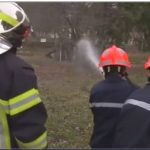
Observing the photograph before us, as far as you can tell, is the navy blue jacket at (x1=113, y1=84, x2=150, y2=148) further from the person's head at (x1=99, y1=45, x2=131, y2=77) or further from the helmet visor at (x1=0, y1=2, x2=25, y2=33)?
the helmet visor at (x1=0, y1=2, x2=25, y2=33)

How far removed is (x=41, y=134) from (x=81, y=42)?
651 centimetres

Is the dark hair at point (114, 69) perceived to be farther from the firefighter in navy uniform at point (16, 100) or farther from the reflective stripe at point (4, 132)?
the reflective stripe at point (4, 132)

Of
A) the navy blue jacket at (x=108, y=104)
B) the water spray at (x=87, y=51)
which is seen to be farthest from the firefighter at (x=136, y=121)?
the water spray at (x=87, y=51)

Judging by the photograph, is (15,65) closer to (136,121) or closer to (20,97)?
(20,97)

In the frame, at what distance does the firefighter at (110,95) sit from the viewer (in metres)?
3.68

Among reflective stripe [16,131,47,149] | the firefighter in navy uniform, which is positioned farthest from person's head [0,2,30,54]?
reflective stripe [16,131,47,149]

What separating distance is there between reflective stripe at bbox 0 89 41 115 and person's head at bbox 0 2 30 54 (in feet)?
0.87

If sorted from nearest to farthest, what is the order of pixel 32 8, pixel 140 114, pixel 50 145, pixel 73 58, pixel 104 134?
pixel 140 114 < pixel 104 134 < pixel 50 145 < pixel 32 8 < pixel 73 58

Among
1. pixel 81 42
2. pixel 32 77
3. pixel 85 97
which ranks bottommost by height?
pixel 85 97

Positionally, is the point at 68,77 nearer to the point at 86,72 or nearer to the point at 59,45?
the point at 86,72

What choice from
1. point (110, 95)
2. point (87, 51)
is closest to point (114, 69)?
point (110, 95)

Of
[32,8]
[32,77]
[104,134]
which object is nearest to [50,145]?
[32,8]

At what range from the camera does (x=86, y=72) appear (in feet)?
32.0

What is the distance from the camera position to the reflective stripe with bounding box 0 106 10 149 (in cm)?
257
